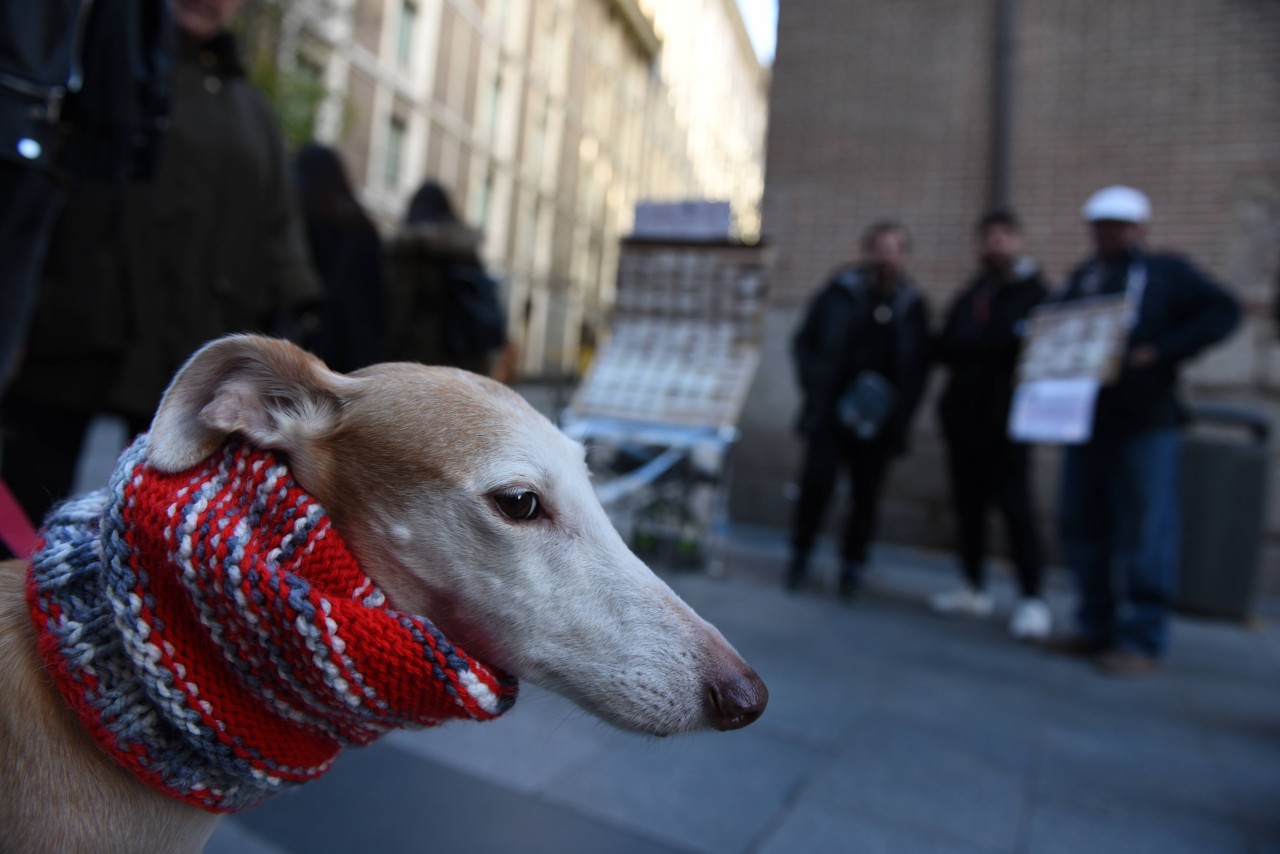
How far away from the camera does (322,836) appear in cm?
177

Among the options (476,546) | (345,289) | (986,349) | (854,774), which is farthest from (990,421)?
(476,546)

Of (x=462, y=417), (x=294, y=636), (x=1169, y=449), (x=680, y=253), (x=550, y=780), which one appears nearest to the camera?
(x=294, y=636)

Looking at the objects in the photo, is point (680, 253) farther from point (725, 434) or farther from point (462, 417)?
point (462, 417)

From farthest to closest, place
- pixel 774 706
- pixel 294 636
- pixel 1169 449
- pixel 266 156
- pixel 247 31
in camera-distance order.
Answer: pixel 247 31
pixel 1169 449
pixel 774 706
pixel 266 156
pixel 294 636

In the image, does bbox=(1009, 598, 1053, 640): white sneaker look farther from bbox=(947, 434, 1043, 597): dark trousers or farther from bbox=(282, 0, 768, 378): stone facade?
bbox=(282, 0, 768, 378): stone facade

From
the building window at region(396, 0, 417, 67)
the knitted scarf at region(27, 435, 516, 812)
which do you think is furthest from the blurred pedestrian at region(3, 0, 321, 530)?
the building window at region(396, 0, 417, 67)

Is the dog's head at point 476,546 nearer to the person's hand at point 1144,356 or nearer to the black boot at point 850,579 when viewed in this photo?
the person's hand at point 1144,356

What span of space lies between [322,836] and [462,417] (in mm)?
1249

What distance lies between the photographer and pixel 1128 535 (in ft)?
12.4

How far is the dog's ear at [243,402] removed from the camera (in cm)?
92

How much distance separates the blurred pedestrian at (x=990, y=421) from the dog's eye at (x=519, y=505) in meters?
3.89

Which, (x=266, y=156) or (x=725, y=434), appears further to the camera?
(x=725, y=434)

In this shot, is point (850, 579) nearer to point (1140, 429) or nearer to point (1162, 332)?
point (1140, 429)

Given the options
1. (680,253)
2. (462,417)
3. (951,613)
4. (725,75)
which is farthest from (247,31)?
(725,75)
